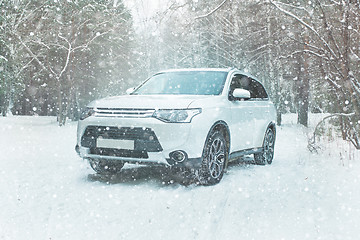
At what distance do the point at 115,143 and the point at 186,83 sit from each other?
2.00 m

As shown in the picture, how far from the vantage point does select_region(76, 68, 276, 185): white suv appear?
486cm

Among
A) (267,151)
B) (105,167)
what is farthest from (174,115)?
(267,151)

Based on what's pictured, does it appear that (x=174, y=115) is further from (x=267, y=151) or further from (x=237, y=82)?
(x=267, y=151)

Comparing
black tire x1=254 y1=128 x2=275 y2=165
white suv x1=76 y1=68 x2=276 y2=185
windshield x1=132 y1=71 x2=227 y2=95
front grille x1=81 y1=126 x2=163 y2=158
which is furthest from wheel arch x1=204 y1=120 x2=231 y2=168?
black tire x1=254 y1=128 x2=275 y2=165

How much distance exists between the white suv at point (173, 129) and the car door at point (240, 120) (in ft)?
0.05

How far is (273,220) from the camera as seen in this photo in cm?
389

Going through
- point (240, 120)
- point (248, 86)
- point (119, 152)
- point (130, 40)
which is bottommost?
point (119, 152)

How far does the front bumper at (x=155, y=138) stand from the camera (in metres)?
4.84

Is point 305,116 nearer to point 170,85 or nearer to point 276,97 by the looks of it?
point 276,97

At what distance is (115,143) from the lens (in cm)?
501

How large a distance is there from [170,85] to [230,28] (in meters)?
20.7

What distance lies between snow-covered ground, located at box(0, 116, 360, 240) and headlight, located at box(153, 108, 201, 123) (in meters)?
0.99

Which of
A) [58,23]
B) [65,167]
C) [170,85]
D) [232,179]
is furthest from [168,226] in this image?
[58,23]

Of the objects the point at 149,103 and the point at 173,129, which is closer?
→ the point at 173,129
